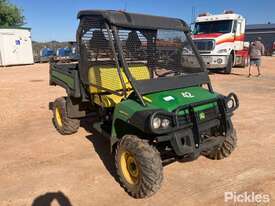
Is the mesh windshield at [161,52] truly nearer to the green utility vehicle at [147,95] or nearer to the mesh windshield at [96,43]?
the green utility vehicle at [147,95]

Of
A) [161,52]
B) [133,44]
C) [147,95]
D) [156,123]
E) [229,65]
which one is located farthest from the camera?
[229,65]

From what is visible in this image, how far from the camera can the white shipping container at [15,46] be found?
1942cm

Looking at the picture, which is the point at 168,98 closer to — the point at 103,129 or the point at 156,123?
the point at 156,123

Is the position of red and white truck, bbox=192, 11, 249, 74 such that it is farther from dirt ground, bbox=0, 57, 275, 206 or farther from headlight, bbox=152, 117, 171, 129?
headlight, bbox=152, 117, 171, 129

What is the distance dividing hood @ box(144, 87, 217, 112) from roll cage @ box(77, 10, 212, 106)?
8 cm

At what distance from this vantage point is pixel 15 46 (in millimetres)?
20031

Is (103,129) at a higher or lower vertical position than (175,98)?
lower

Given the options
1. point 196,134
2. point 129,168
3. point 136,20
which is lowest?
point 129,168

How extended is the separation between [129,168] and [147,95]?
968 millimetres

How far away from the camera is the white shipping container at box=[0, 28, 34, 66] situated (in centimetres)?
1942

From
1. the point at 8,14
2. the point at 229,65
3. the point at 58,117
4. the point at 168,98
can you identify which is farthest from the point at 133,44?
the point at 8,14

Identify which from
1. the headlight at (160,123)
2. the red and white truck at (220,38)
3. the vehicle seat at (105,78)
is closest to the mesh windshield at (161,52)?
the vehicle seat at (105,78)

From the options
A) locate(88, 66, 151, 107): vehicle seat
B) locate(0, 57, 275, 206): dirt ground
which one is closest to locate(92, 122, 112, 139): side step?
locate(88, 66, 151, 107): vehicle seat

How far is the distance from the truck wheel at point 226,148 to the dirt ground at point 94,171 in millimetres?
112
